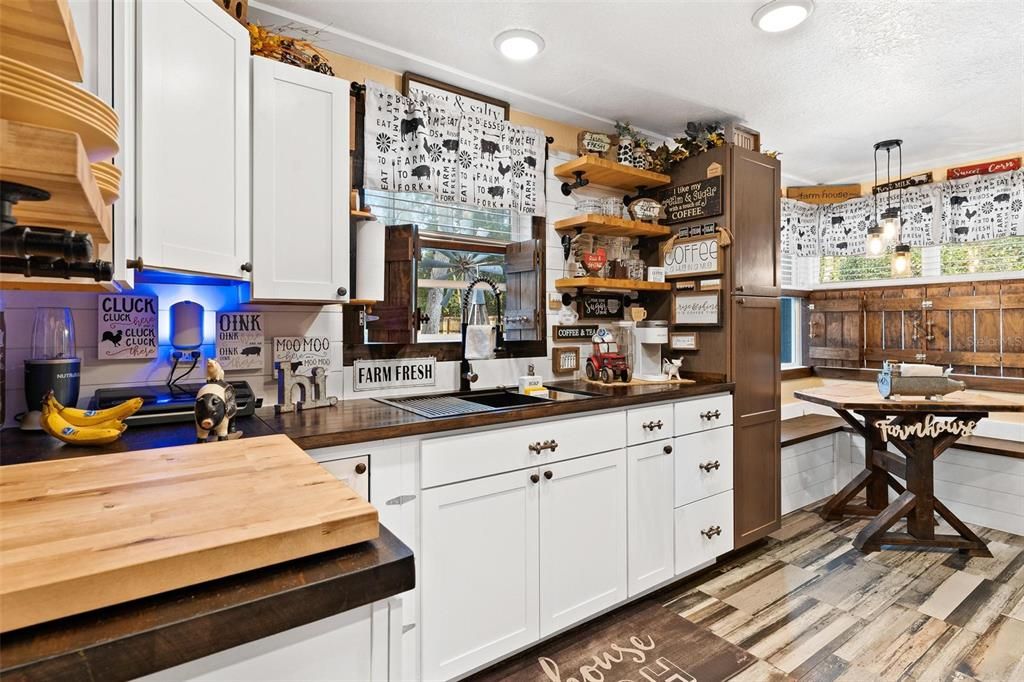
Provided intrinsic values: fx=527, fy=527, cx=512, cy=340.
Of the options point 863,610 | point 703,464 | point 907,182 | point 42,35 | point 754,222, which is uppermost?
point 907,182

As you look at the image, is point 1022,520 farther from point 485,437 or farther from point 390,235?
point 390,235

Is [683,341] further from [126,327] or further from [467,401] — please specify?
[126,327]

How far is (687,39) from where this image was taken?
2.29 metres

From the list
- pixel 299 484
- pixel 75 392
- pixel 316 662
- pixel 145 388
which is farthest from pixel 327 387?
pixel 316 662

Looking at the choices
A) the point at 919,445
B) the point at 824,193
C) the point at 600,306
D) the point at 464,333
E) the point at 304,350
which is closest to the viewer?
the point at 304,350

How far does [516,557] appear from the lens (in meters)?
2.01

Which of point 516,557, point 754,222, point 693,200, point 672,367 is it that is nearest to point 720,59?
point 693,200

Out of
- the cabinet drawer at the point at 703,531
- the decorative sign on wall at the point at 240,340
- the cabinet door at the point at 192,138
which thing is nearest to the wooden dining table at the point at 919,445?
the cabinet drawer at the point at 703,531

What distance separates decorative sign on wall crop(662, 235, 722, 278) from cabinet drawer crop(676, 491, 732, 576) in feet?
4.05

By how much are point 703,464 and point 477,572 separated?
1.37 meters

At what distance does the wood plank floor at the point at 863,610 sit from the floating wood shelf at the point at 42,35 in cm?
254

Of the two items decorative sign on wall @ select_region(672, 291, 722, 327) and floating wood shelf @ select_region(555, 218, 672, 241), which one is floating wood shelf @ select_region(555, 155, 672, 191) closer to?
floating wood shelf @ select_region(555, 218, 672, 241)

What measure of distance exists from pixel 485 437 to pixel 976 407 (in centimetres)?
278

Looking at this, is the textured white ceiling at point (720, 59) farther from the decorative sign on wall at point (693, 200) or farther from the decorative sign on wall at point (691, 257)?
the decorative sign on wall at point (691, 257)
